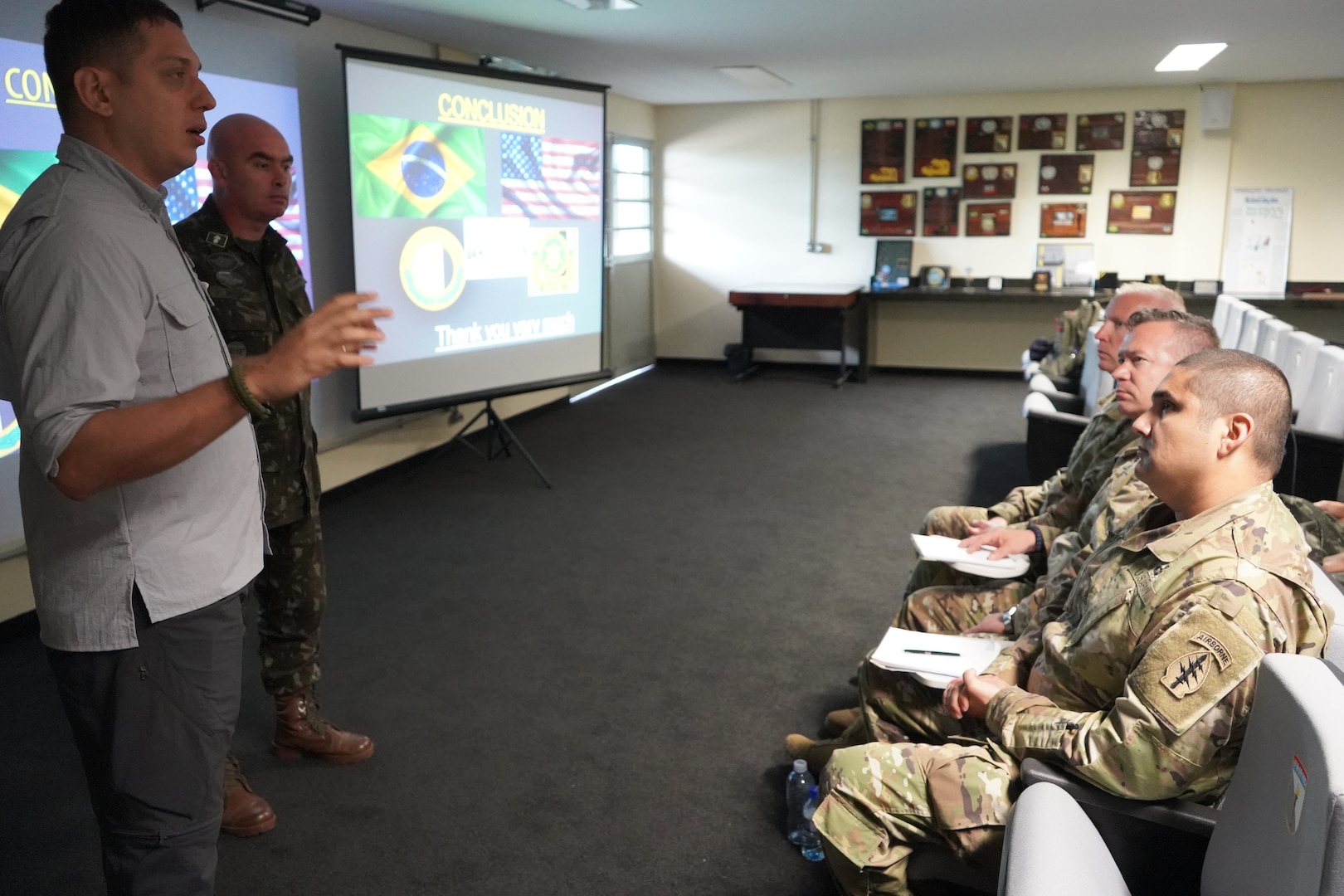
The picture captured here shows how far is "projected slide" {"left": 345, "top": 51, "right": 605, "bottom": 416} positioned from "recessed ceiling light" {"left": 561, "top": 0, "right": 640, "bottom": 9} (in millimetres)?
636

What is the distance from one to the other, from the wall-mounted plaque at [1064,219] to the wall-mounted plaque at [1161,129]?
680mm

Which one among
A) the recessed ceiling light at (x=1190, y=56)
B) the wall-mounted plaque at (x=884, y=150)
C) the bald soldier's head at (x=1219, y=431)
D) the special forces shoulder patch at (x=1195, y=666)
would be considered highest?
the recessed ceiling light at (x=1190, y=56)

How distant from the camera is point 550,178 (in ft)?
17.3

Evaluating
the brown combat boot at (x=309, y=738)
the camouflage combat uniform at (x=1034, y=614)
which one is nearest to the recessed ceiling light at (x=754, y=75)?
the camouflage combat uniform at (x=1034, y=614)

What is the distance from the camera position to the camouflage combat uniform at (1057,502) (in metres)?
2.55

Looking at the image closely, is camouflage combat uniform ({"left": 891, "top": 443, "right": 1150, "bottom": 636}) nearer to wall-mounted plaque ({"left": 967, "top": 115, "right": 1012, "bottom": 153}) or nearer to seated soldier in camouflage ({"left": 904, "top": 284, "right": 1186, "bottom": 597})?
seated soldier in camouflage ({"left": 904, "top": 284, "right": 1186, "bottom": 597})

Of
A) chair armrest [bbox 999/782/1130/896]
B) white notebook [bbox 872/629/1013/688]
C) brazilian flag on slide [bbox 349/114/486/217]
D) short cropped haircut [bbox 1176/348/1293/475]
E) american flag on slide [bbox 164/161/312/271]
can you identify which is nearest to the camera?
chair armrest [bbox 999/782/1130/896]

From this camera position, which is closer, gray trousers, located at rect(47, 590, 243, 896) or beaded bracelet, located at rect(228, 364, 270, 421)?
beaded bracelet, located at rect(228, 364, 270, 421)

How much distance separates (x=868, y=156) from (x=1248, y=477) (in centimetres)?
764

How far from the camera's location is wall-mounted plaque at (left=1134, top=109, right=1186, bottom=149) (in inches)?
312

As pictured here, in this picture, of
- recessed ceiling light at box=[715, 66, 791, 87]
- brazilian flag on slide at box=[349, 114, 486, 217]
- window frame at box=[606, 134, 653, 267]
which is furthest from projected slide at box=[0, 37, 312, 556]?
window frame at box=[606, 134, 653, 267]

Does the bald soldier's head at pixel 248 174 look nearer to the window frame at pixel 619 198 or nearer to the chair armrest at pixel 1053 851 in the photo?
the chair armrest at pixel 1053 851

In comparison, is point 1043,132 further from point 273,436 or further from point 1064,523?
point 273,436

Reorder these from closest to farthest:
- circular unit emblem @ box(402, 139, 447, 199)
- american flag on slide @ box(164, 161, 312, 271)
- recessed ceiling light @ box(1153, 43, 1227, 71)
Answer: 1. american flag on slide @ box(164, 161, 312, 271)
2. circular unit emblem @ box(402, 139, 447, 199)
3. recessed ceiling light @ box(1153, 43, 1227, 71)
